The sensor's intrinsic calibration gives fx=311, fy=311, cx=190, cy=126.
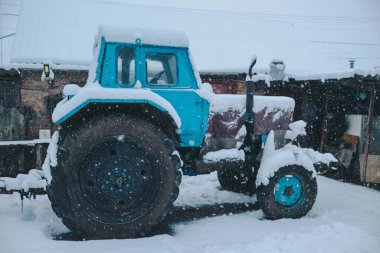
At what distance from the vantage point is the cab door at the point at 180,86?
401 cm

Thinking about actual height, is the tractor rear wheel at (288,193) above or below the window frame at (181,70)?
below

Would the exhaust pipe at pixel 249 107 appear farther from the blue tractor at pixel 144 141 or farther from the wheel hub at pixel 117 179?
the wheel hub at pixel 117 179

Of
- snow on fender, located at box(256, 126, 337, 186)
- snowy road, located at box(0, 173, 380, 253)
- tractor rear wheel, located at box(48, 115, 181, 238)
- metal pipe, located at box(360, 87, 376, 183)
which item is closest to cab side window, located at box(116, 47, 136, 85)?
tractor rear wheel, located at box(48, 115, 181, 238)

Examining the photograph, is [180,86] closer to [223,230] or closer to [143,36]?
[143,36]

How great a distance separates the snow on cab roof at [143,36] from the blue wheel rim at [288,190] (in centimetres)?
230

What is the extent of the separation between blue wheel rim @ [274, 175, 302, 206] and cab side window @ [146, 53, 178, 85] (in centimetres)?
203

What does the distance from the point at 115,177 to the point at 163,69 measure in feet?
5.01

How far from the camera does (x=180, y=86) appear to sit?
4.09m

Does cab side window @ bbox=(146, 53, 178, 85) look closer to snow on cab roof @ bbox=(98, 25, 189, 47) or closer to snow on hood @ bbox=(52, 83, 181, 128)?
snow on cab roof @ bbox=(98, 25, 189, 47)

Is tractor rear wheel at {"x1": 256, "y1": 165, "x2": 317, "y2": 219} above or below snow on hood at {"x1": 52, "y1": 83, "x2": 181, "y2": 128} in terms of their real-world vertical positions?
below

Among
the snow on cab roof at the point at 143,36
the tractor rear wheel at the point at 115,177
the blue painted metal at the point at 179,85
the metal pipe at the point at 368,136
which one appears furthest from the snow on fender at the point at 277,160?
the metal pipe at the point at 368,136

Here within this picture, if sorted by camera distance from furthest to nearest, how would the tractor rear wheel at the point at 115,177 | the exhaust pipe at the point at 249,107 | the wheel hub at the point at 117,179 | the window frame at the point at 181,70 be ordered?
the exhaust pipe at the point at 249,107 < the window frame at the point at 181,70 < the wheel hub at the point at 117,179 < the tractor rear wheel at the point at 115,177

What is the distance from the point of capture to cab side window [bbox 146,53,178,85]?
4.04 m

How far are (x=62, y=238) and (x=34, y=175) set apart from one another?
966 mm
